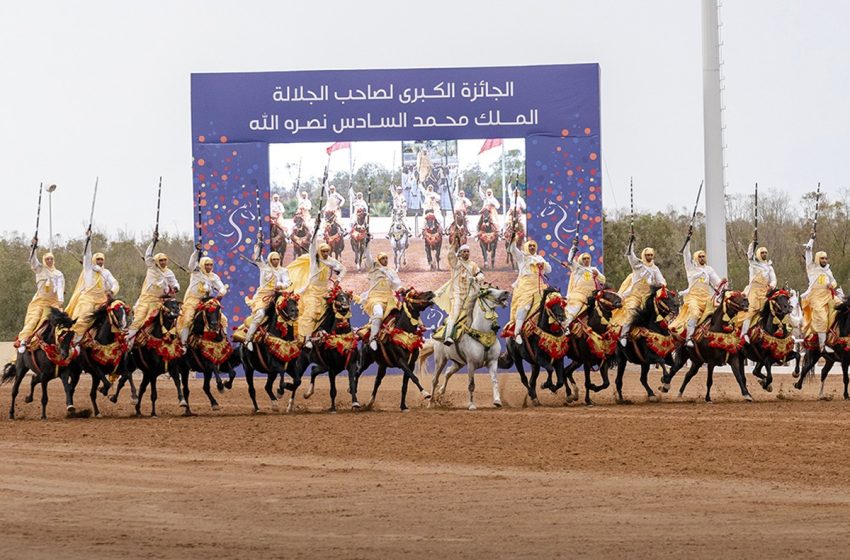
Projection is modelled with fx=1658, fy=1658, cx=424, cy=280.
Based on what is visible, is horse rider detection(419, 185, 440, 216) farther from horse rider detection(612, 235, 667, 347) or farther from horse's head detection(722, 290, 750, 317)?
horse's head detection(722, 290, 750, 317)

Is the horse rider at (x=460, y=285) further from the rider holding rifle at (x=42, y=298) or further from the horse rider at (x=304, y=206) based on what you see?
the horse rider at (x=304, y=206)

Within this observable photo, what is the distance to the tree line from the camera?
197ft

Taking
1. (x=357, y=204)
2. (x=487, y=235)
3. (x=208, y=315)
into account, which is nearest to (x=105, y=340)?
(x=208, y=315)

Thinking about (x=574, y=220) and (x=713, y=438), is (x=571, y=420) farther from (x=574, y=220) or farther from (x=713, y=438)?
(x=574, y=220)

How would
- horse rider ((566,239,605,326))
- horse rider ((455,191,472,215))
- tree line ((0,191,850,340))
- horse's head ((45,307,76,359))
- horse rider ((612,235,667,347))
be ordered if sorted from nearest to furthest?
horse's head ((45,307,76,359))
horse rider ((566,239,605,326))
horse rider ((612,235,667,347))
horse rider ((455,191,472,215))
tree line ((0,191,850,340))

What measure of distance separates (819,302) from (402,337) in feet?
22.7

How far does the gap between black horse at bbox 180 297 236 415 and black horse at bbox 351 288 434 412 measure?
6.91 feet

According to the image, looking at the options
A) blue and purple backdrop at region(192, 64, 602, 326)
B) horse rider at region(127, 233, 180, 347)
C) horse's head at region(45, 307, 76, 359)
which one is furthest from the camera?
blue and purple backdrop at region(192, 64, 602, 326)

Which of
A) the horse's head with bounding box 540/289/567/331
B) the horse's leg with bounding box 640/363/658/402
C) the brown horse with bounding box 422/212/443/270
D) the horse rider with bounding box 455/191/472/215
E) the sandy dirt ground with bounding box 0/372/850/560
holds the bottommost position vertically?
the sandy dirt ground with bounding box 0/372/850/560

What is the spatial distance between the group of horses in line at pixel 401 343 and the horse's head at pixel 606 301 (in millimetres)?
21

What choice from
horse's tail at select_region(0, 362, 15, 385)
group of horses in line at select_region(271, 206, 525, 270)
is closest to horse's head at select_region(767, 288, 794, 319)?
horse's tail at select_region(0, 362, 15, 385)

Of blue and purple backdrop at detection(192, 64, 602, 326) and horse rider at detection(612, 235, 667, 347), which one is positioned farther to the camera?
blue and purple backdrop at detection(192, 64, 602, 326)

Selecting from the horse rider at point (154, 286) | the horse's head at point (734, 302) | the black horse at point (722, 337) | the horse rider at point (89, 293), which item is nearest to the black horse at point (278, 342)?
the horse rider at point (154, 286)

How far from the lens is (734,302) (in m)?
25.6
